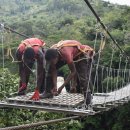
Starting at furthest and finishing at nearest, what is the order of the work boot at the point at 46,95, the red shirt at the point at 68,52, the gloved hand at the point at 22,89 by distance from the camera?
the gloved hand at the point at 22,89, the work boot at the point at 46,95, the red shirt at the point at 68,52

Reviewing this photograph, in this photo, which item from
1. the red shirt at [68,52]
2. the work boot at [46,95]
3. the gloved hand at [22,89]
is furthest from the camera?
the gloved hand at [22,89]

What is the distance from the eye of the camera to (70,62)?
2752mm

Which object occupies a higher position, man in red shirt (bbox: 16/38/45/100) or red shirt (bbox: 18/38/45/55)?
red shirt (bbox: 18/38/45/55)

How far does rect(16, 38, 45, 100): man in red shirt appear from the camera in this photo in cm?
278

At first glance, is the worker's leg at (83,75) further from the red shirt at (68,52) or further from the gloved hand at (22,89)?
the gloved hand at (22,89)

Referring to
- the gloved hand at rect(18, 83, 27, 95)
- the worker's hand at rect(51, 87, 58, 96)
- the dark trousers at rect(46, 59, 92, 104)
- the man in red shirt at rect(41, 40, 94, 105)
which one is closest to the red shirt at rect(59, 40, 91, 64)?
the man in red shirt at rect(41, 40, 94, 105)

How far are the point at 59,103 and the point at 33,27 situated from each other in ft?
74.7

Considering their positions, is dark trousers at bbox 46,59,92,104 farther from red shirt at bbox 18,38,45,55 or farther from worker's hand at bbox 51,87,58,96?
red shirt at bbox 18,38,45,55

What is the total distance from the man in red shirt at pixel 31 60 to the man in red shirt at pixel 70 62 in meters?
0.07

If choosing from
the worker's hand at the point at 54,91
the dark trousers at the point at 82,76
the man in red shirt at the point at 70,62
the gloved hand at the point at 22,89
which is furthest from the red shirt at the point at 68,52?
the gloved hand at the point at 22,89

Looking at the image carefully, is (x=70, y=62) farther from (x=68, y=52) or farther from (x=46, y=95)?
(x=46, y=95)

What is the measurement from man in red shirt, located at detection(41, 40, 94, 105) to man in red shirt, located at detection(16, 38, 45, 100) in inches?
2.7

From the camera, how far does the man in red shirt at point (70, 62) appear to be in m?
2.76

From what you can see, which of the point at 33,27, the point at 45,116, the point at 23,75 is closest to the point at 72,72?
the point at 23,75
